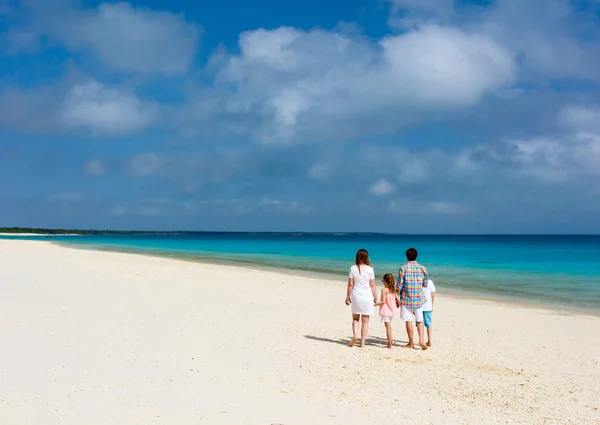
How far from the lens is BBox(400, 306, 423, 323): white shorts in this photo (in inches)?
391

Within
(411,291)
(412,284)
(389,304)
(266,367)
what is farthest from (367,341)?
(266,367)

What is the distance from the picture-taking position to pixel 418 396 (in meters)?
6.97

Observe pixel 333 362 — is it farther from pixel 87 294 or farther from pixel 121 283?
pixel 121 283

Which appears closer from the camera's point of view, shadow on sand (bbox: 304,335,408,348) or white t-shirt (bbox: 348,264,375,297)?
white t-shirt (bbox: 348,264,375,297)

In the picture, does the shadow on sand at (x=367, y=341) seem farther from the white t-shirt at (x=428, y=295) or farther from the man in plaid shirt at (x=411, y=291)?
the white t-shirt at (x=428, y=295)

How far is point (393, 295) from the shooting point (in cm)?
→ 1006

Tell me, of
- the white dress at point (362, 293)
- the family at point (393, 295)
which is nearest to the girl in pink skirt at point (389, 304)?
the family at point (393, 295)

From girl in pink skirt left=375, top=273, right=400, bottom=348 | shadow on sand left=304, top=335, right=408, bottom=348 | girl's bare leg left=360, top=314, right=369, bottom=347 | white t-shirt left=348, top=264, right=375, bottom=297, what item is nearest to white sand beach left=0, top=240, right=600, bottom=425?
shadow on sand left=304, top=335, right=408, bottom=348

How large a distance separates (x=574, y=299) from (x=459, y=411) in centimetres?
1744

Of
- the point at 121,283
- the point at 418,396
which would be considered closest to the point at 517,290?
the point at 121,283

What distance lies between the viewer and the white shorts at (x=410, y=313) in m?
9.93

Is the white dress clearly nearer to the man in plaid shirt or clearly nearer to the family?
the family

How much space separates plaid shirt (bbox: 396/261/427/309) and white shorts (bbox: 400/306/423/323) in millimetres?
67

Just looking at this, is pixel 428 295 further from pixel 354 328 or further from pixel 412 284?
pixel 354 328
